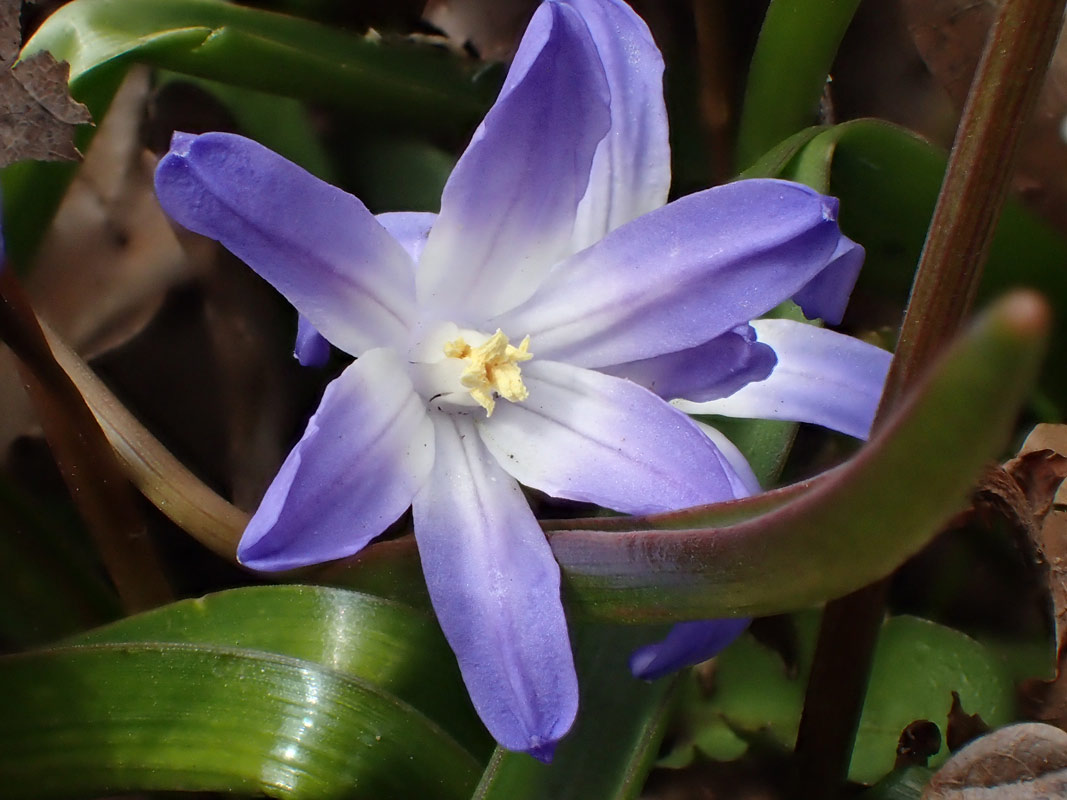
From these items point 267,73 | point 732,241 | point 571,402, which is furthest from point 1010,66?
point 267,73

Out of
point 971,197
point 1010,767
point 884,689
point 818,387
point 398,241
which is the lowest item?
point 884,689

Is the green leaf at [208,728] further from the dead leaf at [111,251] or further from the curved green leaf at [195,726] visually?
the dead leaf at [111,251]

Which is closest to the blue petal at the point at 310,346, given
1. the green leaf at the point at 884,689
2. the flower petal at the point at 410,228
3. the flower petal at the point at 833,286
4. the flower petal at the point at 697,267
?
the flower petal at the point at 410,228

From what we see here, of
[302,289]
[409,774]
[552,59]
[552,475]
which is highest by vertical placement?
[552,59]

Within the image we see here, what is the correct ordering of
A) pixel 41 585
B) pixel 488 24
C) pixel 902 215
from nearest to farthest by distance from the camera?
1. pixel 41 585
2. pixel 902 215
3. pixel 488 24

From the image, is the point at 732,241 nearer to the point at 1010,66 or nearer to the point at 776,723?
the point at 1010,66

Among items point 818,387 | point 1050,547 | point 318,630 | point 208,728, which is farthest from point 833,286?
point 208,728

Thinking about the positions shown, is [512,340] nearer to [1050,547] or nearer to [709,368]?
[709,368]
